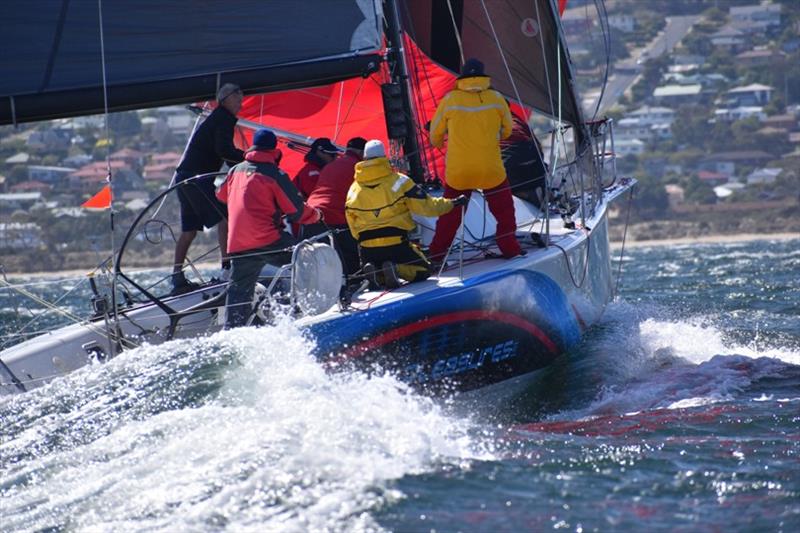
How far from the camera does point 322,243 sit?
6309 mm

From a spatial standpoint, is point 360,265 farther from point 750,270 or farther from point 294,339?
point 750,270

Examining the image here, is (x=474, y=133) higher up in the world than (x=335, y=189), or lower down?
higher up

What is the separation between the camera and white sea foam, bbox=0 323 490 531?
4652mm

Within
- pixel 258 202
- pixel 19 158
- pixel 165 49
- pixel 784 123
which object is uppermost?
pixel 165 49

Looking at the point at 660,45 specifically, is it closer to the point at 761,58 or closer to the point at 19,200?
the point at 761,58

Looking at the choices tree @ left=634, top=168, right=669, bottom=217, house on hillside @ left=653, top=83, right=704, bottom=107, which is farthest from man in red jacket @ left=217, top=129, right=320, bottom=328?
house on hillside @ left=653, top=83, right=704, bottom=107

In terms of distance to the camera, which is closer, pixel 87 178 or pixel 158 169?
pixel 87 178

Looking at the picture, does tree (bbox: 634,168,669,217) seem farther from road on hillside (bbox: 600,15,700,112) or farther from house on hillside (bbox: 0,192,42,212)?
house on hillside (bbox: 0,192,42,212)

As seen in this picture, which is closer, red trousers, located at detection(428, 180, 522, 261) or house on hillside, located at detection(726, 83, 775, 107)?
red trousers, located at detection(428, 180, 522, 261)

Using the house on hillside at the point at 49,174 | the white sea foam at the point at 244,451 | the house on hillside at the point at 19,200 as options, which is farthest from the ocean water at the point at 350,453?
the house on hillside at the point at 49,174

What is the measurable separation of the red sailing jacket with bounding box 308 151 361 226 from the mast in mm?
739

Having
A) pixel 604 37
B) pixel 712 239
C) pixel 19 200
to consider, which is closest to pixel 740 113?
pixel 712 239

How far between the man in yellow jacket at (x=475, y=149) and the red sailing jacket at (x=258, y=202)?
84 centimetres

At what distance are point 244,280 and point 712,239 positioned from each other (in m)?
36.2
